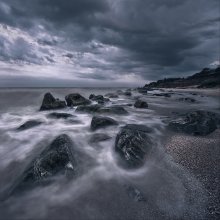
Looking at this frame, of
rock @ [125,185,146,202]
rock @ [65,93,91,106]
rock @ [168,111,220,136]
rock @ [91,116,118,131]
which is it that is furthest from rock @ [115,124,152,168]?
rock @ [65,93,91,106]

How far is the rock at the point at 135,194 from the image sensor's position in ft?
11.5

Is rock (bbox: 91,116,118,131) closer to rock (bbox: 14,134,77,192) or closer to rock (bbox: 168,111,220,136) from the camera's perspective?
rock (bbox: 168,111,220,136)

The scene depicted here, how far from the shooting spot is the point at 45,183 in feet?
13.2

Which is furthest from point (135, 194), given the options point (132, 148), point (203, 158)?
point (203, 158)

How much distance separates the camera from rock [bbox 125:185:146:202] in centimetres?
349

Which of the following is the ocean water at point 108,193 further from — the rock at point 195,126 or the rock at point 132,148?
the rock at point 195,126

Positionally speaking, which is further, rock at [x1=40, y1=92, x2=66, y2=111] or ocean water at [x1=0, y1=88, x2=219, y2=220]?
rock at [x1=40, y1=92, x2=66, y2=111]

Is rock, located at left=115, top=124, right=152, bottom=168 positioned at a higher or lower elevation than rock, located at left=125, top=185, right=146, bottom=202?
higher

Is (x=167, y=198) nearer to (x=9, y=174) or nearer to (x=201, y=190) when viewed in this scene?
(x=201, y=190)

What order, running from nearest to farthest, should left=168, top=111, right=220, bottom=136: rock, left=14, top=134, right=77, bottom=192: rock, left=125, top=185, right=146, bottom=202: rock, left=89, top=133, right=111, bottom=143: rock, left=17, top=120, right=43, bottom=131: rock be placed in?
left=125, top=185, right=146, bottom=202: rock
left=14, top=134, right=77, bottom=192: rock
left=89, top=133, right=111, bottom=143: rock
left=168, top=111, right=220, bottom=136: rock
left=17, top=120, right=43, bottom=131: rock

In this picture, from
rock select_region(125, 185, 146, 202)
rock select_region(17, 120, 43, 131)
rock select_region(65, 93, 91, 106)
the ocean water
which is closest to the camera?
the ocean water

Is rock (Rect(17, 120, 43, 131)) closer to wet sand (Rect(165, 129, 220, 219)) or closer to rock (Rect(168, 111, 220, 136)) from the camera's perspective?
wet sand (Rect(165, 129, 220, 219))

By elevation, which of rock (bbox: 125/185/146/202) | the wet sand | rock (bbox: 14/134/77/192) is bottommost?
rock (bbox: 125/185/146/202)

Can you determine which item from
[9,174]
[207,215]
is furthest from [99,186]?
[9,174]
